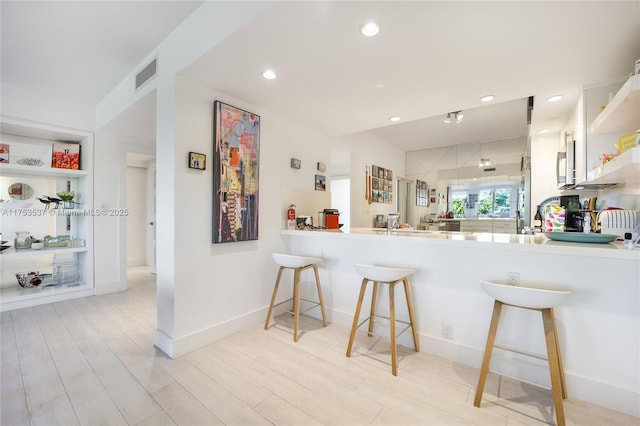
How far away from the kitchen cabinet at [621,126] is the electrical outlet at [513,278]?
0.88 m

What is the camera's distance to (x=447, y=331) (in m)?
2.25

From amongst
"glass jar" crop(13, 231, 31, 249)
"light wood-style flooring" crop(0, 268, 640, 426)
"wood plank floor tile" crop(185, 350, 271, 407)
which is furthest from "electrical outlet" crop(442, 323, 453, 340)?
"glass jar" crop(13, 231, 31, 249)

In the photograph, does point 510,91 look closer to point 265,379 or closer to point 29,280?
point 265,379

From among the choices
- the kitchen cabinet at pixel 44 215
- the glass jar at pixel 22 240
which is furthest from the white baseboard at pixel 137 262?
the glass jar at pixel 22 240

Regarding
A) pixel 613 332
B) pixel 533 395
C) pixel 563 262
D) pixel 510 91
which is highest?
pixel 510 91

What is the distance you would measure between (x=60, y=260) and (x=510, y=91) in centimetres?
588

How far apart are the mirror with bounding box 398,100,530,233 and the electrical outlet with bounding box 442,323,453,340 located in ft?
12.7

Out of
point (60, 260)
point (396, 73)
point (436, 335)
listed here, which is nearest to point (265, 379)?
point (436, 335)

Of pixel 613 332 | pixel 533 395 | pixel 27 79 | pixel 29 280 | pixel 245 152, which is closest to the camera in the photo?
pixel 613 332

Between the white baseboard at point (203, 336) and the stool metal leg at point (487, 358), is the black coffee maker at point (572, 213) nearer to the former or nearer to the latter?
the stool metal leg at point (487, 358)

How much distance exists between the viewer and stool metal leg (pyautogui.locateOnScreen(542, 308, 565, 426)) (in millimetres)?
1493

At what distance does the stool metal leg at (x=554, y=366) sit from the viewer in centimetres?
149

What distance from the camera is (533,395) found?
70.9 inches

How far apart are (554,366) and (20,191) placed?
5.80 meters
